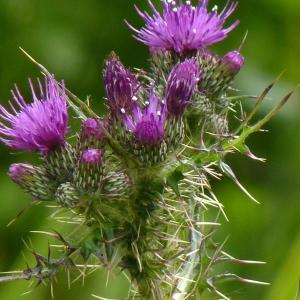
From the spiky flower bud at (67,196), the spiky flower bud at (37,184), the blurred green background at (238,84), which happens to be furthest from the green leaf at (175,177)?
the blurred green background at (238,84)

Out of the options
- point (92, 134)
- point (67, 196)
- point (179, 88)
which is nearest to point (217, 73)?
point (179, 88)

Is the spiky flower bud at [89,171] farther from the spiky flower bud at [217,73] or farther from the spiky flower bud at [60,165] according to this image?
the spiky flower bud at [217,73]

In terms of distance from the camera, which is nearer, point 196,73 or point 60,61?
point 196,73

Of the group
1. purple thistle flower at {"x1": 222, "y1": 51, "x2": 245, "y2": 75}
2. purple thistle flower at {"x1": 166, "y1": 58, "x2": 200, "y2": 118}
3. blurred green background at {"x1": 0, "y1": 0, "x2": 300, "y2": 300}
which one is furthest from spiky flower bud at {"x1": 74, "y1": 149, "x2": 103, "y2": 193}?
blurred green background at {"x1": 0, "y1": 0, "x2": 300, "y2": 300}

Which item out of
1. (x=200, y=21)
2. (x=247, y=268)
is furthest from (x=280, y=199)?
(x=200, y=21)

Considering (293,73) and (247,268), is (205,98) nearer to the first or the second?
(247,268)

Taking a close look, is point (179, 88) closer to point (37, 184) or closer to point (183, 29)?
point (183, 29)
